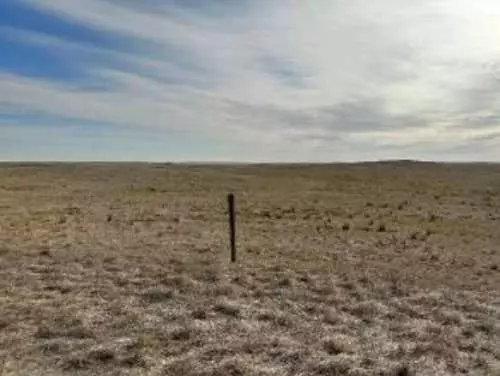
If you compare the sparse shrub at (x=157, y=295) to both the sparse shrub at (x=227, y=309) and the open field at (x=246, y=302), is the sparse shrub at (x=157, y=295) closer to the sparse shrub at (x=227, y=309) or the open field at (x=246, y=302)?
the open field at (x=246, y=302)

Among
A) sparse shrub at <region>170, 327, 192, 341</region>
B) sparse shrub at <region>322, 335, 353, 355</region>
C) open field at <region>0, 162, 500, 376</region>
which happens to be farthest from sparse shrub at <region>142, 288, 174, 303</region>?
sparse shrub at <region>322, 335, 353, 355</region>

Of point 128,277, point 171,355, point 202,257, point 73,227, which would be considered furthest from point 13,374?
point 73,227

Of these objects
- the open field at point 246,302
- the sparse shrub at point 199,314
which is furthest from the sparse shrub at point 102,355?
the sparse shrub at point 199,314

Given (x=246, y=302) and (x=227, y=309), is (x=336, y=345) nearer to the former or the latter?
(x=227, y=309)

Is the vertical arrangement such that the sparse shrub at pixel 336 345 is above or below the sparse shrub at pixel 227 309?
below

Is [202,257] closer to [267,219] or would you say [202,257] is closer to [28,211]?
[267,219]

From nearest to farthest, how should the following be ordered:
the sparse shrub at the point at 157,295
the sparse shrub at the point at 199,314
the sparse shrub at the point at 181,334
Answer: the sparse shrub at the point at 181,334
the sparse shrub at the point at 199,314
the sparse shrub at the point at 157,295

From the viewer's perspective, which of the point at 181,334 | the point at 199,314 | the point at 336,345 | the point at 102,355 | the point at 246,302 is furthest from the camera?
the point at 246,302

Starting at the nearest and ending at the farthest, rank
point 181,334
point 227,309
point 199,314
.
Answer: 1. point 181,334
2. point 199,314
3. point 227,309

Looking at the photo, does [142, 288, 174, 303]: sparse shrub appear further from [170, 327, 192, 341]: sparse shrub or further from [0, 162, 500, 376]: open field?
[170, 327, 192, 341]: sparse shrub

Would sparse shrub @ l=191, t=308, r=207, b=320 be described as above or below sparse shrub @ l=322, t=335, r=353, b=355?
above

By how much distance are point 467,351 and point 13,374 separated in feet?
17.1

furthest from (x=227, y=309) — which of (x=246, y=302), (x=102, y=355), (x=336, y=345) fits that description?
(x=102, y=355)

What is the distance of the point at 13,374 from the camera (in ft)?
21.6
